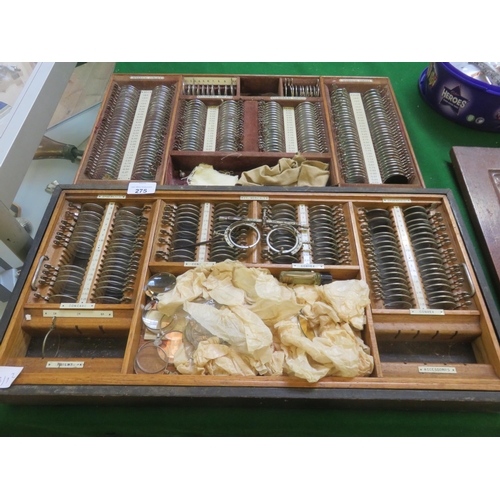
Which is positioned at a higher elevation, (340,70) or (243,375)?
(340,70)

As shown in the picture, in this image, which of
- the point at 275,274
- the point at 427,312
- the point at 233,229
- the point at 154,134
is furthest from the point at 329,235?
the point at 154,134

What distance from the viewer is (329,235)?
2.72 m

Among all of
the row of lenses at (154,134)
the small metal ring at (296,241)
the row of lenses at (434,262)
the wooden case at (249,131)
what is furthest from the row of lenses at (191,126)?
the row of lenses at (434,262)

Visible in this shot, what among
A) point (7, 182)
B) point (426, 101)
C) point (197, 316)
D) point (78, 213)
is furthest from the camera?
point (426, 101)

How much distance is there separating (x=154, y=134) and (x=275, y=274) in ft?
6.36

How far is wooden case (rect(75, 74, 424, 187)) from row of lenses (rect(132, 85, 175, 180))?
1 cm

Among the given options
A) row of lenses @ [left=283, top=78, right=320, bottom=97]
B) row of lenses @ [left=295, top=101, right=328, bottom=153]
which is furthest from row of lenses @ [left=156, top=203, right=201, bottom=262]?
row of lenses @ [left=283, top=78, right=320, bottom=97]

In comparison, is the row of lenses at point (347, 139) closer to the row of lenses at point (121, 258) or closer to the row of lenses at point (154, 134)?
the row of lenses at point (154, 134)

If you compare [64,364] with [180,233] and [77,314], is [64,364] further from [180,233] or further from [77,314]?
[180,233]

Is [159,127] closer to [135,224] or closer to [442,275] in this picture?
[135,224]

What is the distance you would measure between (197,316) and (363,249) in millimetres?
1340

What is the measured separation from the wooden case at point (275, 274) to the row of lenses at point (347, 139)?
410 mm

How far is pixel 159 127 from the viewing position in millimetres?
3471

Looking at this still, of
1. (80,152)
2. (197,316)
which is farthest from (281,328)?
(80,152)
